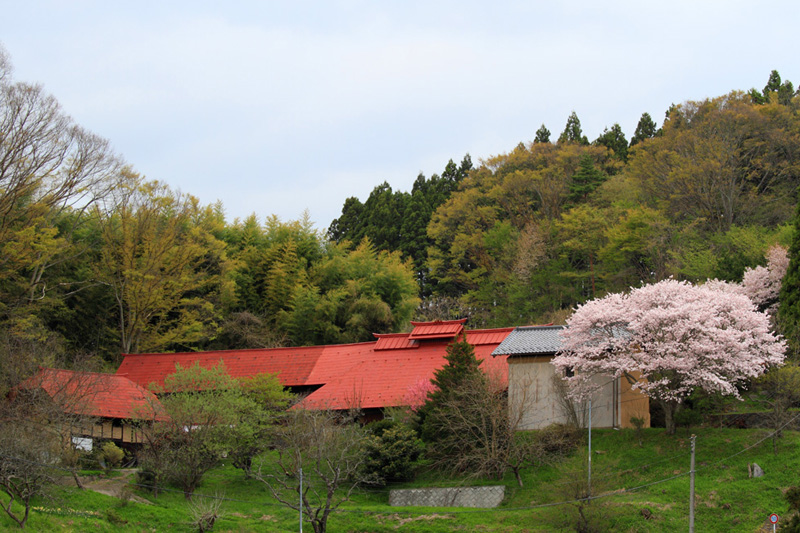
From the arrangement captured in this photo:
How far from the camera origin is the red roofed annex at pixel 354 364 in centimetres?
3253

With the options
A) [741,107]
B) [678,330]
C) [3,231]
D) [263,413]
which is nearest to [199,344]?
[3,231]

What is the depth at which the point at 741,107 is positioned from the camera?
4488cm

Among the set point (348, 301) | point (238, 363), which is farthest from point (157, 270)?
point (348, 301)

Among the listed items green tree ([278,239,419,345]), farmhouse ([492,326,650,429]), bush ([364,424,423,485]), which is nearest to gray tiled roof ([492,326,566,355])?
farmhouse ([492,326,650,429])

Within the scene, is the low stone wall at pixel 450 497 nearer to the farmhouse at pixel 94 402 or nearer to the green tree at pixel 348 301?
the farmhouse at pixel 94 402

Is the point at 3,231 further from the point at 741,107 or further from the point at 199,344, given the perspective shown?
the point at 741,107

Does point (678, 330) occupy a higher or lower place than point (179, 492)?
higher

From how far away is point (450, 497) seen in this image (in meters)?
26.4

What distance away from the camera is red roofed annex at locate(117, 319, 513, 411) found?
32.5m

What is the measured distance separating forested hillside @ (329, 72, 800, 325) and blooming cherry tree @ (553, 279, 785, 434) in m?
8.19

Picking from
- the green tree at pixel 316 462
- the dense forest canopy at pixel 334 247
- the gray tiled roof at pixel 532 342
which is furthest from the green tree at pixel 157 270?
the gray tiled roof at pixel 532 342

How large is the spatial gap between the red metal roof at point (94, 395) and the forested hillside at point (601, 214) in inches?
811

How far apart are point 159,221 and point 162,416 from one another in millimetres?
15013

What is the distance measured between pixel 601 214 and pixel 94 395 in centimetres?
2830
